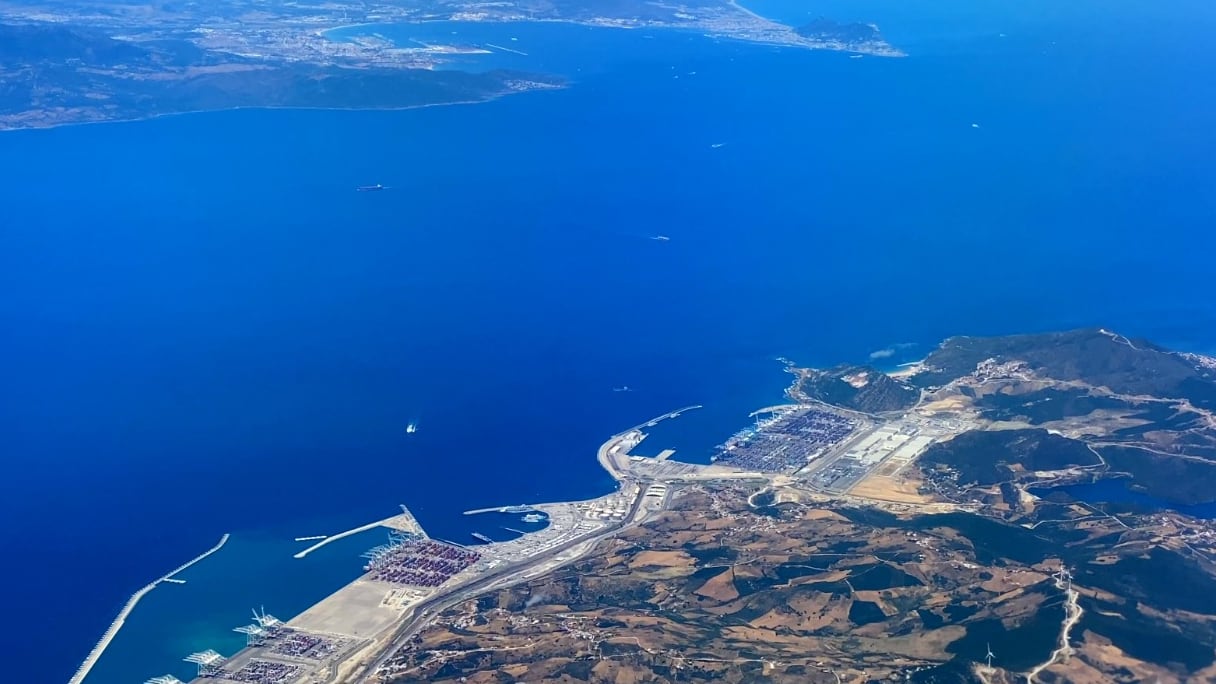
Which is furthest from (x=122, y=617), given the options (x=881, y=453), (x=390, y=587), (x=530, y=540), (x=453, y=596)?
(x=881, y=453)

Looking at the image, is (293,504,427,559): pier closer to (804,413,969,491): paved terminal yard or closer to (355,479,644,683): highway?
(355,479,644,683): highway

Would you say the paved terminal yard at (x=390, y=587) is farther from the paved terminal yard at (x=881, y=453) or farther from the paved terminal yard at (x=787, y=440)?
the paved terminal yard at (x=881, y=453)

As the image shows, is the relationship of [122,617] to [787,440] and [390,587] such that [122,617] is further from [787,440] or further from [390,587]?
[787,440]

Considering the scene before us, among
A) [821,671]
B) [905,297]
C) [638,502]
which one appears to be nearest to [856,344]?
[905,297]

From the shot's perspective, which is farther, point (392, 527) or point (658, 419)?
point (658, 419)

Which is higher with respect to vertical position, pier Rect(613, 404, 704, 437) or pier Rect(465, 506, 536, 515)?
pier Rect(613, 404, 704, 437)

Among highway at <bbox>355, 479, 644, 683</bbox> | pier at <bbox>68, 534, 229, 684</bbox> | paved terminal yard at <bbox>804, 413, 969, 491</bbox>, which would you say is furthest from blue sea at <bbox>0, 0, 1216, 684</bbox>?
paved terminal yard at <bbox>804, 413, 969, 491</bbox>
